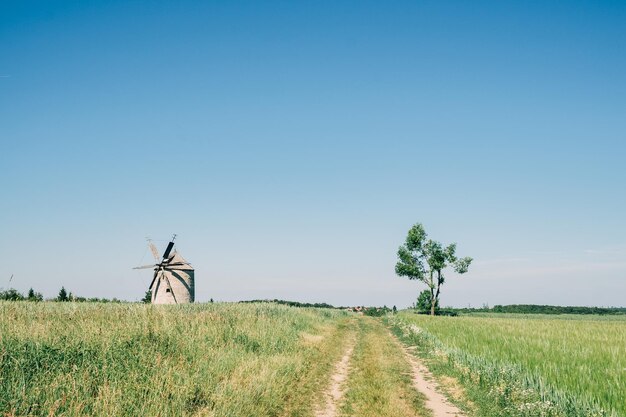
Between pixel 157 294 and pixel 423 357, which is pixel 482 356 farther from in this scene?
pixel 157 294

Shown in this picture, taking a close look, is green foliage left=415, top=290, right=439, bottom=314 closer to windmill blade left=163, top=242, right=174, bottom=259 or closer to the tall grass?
windmill blade left=163, top=242, right=174, bottom=259

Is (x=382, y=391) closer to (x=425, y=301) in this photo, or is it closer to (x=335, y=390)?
(x=335, y=390)

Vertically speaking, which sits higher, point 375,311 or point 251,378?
point 251,378

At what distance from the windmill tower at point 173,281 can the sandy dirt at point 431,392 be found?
31.8 m

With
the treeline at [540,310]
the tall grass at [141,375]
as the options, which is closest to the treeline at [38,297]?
the tall grass at [141,375]

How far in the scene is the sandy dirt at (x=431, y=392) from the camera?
8586 mm

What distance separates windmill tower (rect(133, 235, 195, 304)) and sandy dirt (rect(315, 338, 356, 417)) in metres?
30.5

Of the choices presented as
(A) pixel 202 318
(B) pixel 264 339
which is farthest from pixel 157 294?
(B) pixel 264 339

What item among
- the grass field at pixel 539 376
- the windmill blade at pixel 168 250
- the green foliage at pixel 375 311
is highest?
the windmill blade at pixel 168 250

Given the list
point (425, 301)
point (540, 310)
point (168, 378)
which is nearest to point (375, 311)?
point (425, 301)

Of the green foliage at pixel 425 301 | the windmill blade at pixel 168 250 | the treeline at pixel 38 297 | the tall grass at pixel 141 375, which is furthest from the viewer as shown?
the green foliage at pixel 425 301

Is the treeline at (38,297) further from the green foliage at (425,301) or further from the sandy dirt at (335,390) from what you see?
the green foliage at (425,301)

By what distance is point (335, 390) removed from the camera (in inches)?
401

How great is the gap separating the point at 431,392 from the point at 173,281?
36.6 metres
